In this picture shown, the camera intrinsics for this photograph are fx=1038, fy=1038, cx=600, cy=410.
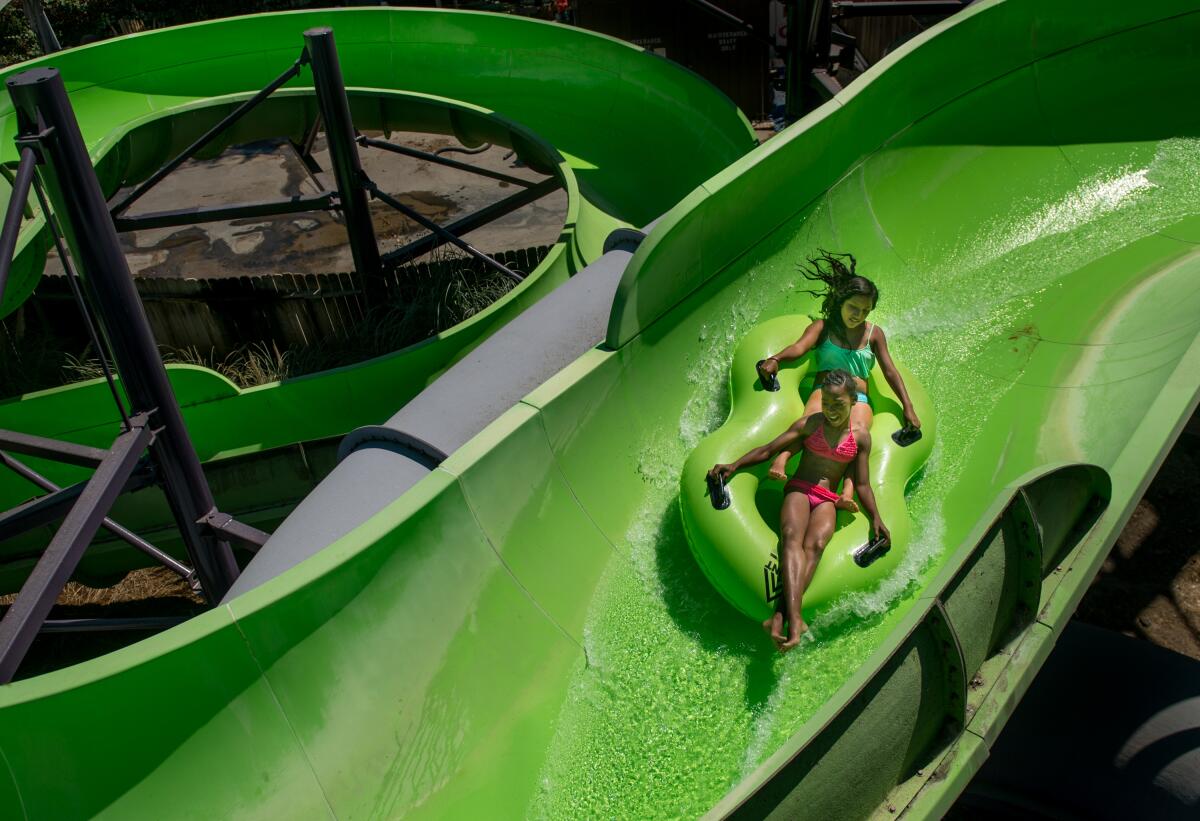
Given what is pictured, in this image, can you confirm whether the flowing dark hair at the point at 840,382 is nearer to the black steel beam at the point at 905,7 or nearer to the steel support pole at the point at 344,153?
the steel support pole at the point at 344,153

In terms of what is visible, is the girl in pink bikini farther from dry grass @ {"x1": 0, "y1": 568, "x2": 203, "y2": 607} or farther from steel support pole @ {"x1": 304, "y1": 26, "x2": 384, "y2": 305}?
dry grass @ {"x1": 0, "y1": 568, "x2": 203, "y2": 607}

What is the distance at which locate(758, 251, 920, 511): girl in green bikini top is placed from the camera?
17.3 ft

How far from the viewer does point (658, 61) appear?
402 inches

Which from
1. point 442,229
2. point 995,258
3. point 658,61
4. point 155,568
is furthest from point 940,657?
point 658,61

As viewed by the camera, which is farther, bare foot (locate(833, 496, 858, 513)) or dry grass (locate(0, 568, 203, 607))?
dry grass (locate(0, 568, 203, 607))

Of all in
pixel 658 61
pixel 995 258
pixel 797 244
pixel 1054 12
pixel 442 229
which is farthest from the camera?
pixel 658 61

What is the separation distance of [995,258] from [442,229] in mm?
4281

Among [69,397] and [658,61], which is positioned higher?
[658,61]

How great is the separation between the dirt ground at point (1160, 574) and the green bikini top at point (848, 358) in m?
2.65

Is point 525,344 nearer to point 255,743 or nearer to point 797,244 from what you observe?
point 797,244

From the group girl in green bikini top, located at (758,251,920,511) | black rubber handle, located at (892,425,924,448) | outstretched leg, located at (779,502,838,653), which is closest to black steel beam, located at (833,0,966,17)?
girl in green bikini top, located at (758,251,920,511)

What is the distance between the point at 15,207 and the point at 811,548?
407cm

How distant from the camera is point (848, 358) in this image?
5.40 metres

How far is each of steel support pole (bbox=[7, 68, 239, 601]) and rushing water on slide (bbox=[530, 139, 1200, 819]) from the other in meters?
2.29
